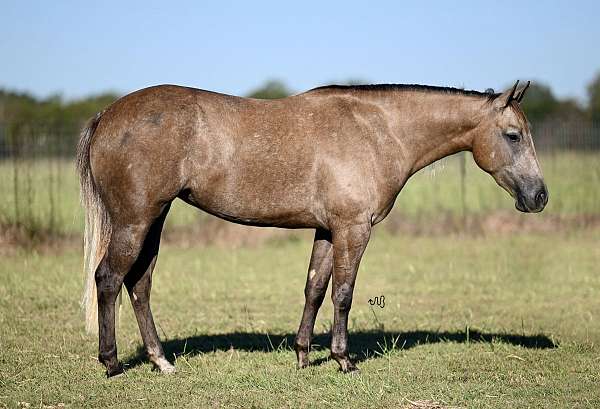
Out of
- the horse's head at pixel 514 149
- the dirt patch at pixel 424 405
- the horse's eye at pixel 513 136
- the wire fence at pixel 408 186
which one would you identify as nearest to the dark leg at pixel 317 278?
the dirt patch at pixel 424 405

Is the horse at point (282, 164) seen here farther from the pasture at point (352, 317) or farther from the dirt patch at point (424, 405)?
the dirt patch at point (424, 405)

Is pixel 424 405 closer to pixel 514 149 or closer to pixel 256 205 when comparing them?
pixel 256 205

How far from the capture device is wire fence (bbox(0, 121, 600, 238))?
1346cm

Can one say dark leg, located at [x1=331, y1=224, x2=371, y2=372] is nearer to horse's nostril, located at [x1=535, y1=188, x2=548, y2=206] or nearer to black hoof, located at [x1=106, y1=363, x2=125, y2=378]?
horse's nostril, located at [x1=535, y1=188, x2=548, y2=206]

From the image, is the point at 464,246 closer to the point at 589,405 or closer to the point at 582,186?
the point at 582,186

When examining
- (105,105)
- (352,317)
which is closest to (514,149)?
(352,317)

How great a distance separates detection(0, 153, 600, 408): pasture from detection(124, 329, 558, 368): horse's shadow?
31 millimetres

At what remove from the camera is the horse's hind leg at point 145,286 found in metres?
6.24

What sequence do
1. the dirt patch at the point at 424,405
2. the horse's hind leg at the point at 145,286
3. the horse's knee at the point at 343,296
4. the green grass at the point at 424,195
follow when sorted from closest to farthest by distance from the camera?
1. the dirt patch at the point at 424,405
2. the horse's knee at the point at 343,296
3. the horse's hind leg at the point at 145,286
4. the green grass at the point at 424,195

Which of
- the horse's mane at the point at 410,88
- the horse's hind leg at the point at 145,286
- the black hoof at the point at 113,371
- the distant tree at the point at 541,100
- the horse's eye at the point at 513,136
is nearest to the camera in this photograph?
the black hoof at the point at 113,371

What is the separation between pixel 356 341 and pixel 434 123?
2418 millimetres

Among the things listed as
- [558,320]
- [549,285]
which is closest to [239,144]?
[558,320]

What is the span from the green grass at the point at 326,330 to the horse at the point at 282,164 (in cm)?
49

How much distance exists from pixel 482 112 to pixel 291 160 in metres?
1.77
